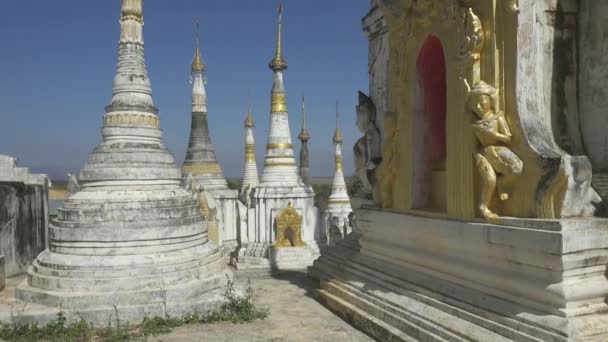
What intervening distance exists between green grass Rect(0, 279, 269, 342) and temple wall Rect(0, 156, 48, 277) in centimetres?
496

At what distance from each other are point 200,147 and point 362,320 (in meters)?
15.0

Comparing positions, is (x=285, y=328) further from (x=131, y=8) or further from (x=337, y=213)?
(x=337, y=213)

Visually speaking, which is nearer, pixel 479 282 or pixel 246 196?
pixel 479 282

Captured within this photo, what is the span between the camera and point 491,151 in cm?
547

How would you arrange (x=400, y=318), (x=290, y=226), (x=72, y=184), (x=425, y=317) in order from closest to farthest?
(x=425, y=317), (x=400, y=318), (x=72, y=184), (x=290, y=226)

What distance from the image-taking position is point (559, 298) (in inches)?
180

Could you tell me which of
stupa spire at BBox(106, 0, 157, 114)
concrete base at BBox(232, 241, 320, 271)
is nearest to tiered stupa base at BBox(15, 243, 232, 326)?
stupa spire at BBox(106, 0, 157, 114)

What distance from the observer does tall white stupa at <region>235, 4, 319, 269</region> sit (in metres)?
16.1

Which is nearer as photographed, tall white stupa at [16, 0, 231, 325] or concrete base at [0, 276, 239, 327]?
concrete base at [0, 276, 239, 327]

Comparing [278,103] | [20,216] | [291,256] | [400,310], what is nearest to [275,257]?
[291,256]

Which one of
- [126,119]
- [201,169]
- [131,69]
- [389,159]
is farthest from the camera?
[201,169]

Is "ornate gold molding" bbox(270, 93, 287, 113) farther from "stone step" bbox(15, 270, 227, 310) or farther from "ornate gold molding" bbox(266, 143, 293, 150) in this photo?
"stone step" bbox(15, 270, 227, 310)

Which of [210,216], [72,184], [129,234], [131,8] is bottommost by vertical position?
[210,216]

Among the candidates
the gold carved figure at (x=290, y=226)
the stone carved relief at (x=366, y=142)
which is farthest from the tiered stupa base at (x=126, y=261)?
the gold carved figure at (x=290, y=226)
